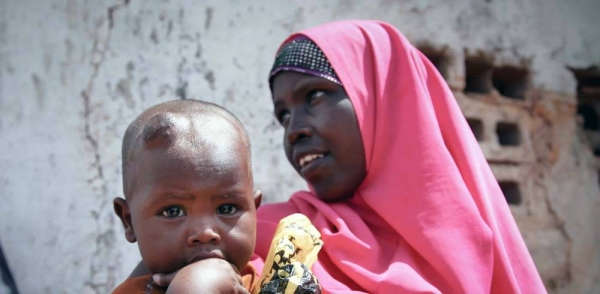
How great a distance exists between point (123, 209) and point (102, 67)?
49.2 inches

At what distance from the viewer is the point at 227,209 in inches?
56.7

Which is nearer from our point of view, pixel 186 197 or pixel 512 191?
pixel 186 197

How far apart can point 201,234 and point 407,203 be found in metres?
0.77

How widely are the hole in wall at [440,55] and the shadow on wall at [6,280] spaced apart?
2.26 meters

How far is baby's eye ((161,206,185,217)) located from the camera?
1383mm

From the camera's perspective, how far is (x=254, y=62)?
2949 millimetres

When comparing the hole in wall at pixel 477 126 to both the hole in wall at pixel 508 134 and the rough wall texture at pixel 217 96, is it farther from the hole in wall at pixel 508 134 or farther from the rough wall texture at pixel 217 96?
the hole in wall at pixel 508 134

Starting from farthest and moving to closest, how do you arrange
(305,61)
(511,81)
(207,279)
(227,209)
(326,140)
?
(511,81)
(305,61)
(326,140)
(227,209)
(207,279)

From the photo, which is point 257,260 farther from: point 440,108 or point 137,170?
point 440,108

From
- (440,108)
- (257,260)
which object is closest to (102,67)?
(257,260)

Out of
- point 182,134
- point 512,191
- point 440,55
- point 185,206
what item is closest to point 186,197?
point 185,206

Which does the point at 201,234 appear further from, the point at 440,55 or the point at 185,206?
the point at 440,55

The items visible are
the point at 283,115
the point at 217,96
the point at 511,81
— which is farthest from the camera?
the point at 511,81

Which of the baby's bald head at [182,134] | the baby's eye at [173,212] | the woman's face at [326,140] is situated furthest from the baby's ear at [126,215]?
the woman's face at [326,140]
